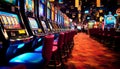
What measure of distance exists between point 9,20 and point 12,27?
107 mm

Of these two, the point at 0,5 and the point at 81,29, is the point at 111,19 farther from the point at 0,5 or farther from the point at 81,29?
the point at 81,29

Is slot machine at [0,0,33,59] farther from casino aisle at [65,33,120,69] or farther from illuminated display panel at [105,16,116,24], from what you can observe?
illuminated display panel at [105,16,116,24]

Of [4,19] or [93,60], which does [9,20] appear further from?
[93,60]

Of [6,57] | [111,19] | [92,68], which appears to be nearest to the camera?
[6,57]

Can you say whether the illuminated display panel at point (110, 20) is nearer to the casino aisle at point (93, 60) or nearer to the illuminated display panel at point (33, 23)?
the casino aisle at point (93, 60)

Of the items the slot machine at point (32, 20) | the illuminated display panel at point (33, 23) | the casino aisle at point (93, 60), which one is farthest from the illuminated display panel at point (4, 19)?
the casino aisle at point (93, 60)

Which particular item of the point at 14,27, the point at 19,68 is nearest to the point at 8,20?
the point at 14,27

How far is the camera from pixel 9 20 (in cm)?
246

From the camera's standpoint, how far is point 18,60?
7.34 ft

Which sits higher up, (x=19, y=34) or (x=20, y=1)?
(x=20, y=1)

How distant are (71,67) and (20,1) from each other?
1.93 m

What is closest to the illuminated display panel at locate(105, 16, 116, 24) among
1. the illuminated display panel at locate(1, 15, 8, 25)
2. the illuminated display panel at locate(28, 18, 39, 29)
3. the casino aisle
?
the casino aisle

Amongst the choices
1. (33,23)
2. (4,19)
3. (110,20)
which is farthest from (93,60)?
(110,20)

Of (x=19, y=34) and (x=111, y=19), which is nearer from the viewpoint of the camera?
(x=19, y=34)
